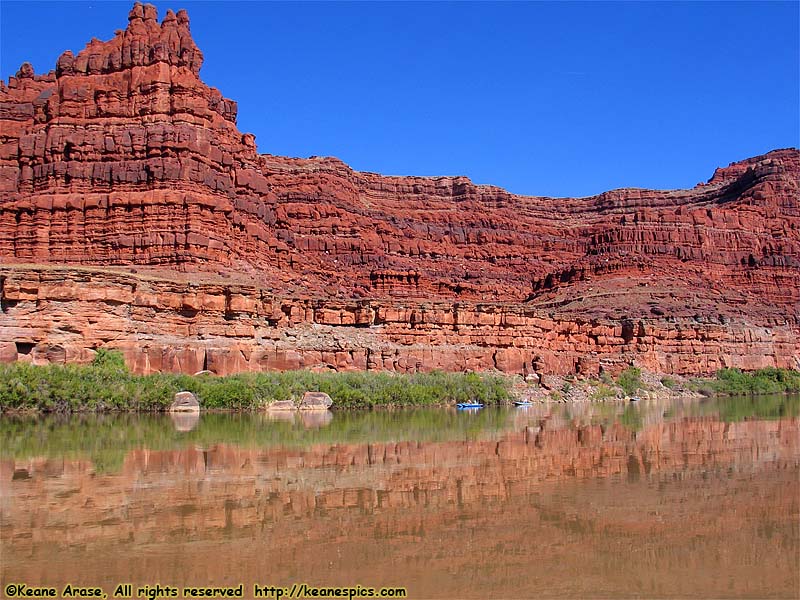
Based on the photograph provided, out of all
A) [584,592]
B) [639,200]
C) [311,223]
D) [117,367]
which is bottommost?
[584,592]

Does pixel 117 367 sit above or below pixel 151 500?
above

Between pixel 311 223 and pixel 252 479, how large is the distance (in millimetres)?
66324

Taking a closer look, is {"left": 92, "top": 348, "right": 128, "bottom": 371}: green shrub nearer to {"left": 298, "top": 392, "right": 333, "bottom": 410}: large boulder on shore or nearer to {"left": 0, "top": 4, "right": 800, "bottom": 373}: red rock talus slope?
{"left": 0, "top": 4, "right": 800, "bottom": 373}: red rock talus slope

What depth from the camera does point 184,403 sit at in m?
27.7

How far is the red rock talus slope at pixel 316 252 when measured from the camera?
107ft

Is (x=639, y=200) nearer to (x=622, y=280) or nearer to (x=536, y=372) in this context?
(x=622, y=280)

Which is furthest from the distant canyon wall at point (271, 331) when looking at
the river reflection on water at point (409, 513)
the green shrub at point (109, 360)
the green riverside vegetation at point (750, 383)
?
the river reflection on water at point (409, 513)

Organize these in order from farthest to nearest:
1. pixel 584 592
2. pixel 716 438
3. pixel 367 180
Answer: pixel 367 180
pixel 716 438
pixel 584 592

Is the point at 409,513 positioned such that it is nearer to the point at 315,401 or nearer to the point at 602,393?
the point at 315,401

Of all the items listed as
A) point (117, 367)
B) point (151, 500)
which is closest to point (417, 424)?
point (117, 367)

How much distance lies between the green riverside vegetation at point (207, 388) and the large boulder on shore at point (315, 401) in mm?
321

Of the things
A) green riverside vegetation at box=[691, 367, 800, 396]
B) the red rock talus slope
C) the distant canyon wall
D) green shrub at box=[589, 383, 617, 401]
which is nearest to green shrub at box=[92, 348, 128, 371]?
the distant canyon wall

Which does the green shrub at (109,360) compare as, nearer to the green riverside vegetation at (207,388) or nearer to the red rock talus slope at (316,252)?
the green riverside vegetation at (207,388)

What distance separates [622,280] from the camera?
76.1 meters
